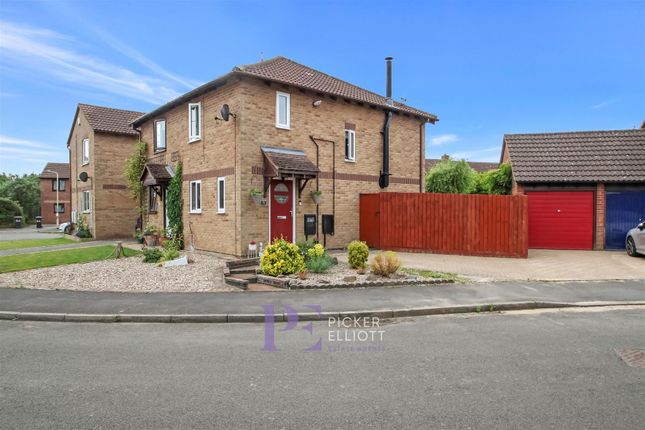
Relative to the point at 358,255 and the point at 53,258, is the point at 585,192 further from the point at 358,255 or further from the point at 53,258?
the point at 53,258

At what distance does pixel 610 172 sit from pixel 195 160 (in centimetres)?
1683

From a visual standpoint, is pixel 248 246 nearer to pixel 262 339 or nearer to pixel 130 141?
pixel 262 339

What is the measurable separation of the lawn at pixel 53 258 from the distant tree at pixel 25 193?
4124 cm

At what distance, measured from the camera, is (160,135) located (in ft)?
62.0

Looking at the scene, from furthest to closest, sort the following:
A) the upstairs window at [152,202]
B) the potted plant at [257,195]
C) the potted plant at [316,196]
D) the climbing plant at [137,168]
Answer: the climbing plant at [137,168] → the upstairs window at [152,202] → the potted plant at [316,196] → the potted plant at [257,195]

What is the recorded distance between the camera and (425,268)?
12086 millimetres

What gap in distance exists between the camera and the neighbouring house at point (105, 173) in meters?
23.2

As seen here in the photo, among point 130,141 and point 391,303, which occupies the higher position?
point 130,141

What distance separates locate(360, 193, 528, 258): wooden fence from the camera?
14531mm

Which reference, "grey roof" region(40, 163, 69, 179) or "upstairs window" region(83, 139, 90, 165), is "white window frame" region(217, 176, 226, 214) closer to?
"upstairs window" region(83, 139, 90, 165)

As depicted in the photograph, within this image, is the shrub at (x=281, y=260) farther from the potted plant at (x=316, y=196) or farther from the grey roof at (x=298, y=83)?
the grey roof at (x=298, y=83)

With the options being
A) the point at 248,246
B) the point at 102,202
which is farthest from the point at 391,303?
the point at 102,202

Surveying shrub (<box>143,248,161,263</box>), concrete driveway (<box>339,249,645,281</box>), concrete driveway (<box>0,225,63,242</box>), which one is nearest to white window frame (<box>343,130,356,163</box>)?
concrete driveway (<box>339,249,645,281</box>)

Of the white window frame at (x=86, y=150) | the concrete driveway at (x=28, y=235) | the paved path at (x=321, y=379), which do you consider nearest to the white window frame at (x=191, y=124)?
the paved path at (x=321, y=379)
